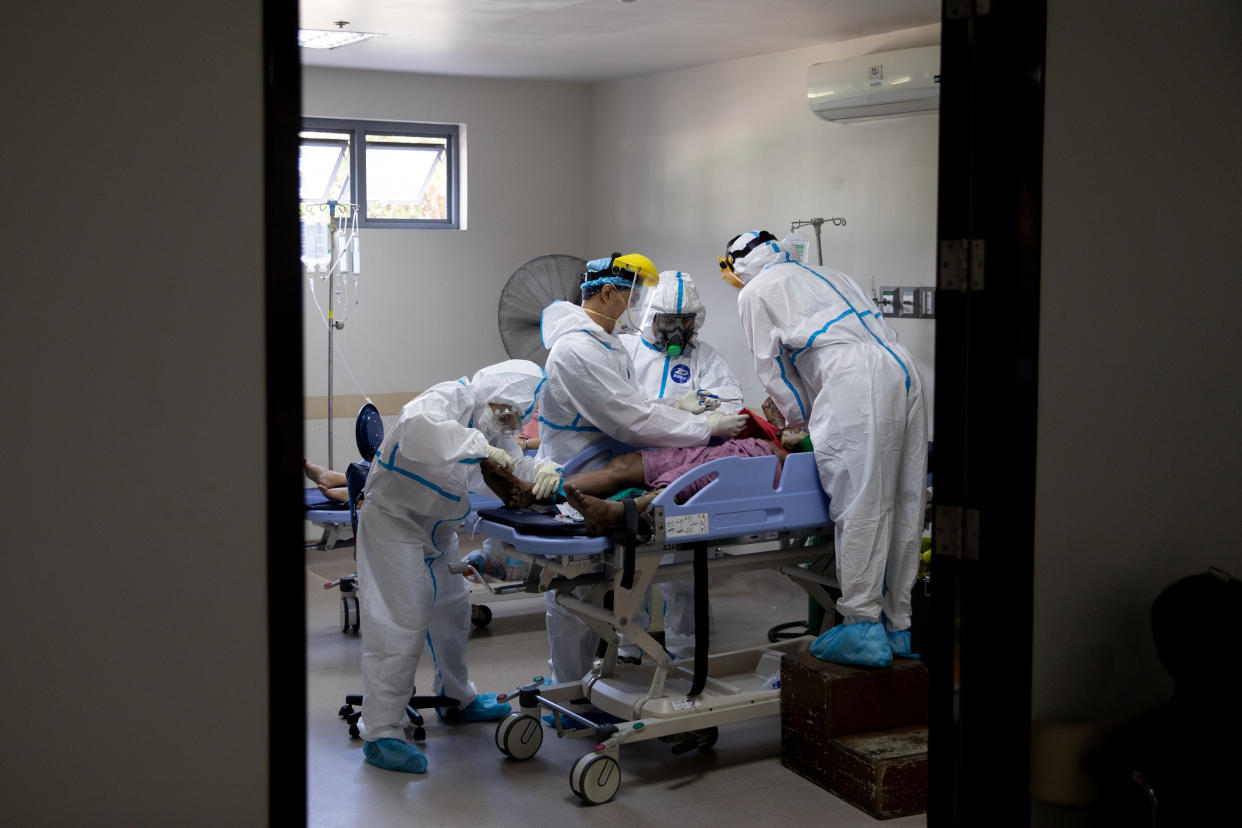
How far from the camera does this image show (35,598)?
1.62 meters

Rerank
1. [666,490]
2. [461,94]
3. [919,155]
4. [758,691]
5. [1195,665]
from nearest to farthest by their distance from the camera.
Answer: [1195,665] < [666,490] < [758,691] < [919,155] < [461,94]

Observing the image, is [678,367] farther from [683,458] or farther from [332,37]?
[332,37]

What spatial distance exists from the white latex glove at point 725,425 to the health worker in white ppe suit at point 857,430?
0.60ft

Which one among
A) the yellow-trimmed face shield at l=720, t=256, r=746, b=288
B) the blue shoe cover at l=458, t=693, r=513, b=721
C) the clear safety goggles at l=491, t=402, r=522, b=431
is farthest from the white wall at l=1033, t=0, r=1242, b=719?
the blue shoe cover at l=458, t=693, r=513, b=721

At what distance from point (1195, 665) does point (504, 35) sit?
454 centimetres

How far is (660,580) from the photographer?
13.2ft

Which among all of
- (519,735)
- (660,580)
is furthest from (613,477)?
(519,735)

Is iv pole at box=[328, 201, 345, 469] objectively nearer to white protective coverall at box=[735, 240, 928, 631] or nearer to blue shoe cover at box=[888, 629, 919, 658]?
white protective coverall at box=[735, 240, 928, 631]

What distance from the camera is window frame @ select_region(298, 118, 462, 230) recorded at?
7.17 meters

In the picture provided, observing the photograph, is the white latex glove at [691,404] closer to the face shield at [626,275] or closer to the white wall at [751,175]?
the face shield at [626,275]

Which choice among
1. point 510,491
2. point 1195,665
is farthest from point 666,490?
point 1195,665

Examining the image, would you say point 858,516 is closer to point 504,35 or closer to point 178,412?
point 178,412

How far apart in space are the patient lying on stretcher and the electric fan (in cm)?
215

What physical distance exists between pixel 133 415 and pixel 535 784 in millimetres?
2522
